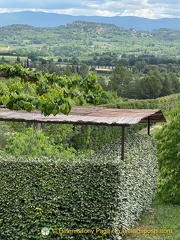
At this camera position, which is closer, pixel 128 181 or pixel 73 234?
pixel 73 234

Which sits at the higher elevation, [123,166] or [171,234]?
[123,166]

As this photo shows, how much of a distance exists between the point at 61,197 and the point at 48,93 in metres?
3.70

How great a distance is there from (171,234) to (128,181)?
1.83 meters

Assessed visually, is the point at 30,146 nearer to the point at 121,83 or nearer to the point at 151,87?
the point at 151,87

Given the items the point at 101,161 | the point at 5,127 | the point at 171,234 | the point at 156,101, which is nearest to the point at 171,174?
the point at 171,234

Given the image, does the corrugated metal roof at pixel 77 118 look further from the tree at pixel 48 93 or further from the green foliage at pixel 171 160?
the green foliage at pixel 171 160

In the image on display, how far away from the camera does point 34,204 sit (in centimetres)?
1104

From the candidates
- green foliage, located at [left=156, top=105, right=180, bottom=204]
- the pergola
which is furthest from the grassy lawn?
the pergola

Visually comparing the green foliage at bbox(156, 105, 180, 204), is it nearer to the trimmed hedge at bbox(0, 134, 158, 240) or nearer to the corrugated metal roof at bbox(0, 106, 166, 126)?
the corrugated metal roof at bbox(0, 106, 166, 126)

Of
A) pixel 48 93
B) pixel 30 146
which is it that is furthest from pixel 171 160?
pixel 48 93

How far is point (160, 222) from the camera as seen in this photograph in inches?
517

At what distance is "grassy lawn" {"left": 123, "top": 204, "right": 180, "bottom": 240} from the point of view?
38.6ft

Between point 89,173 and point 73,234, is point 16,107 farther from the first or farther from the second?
point 73,234

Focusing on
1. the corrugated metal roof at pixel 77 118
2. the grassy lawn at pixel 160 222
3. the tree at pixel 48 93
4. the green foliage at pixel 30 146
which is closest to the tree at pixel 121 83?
the green foliage at pixel 30 146
